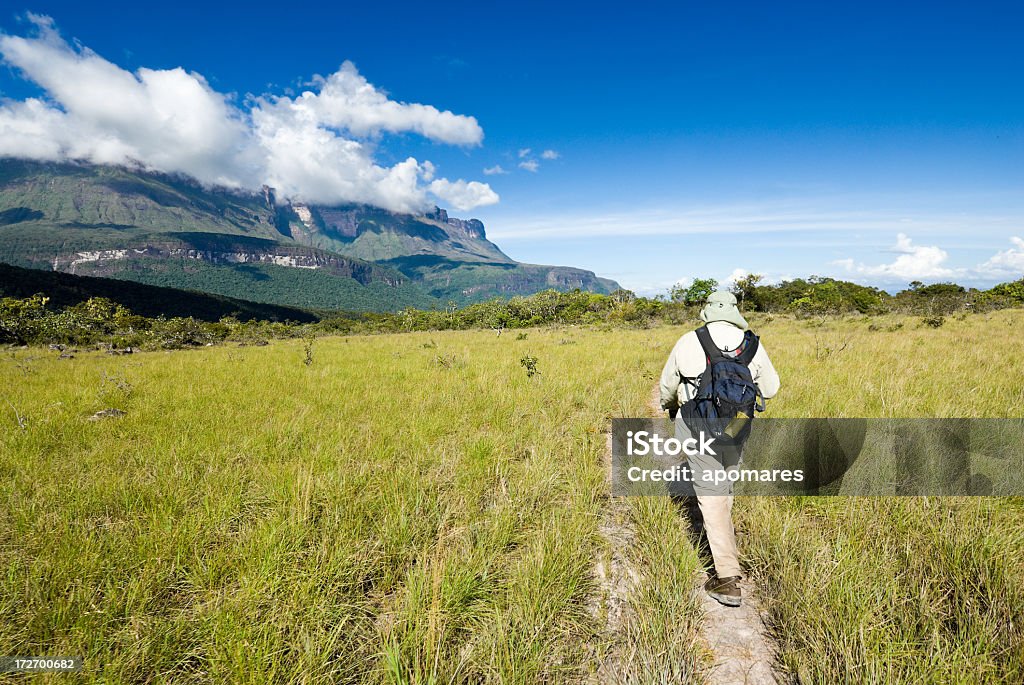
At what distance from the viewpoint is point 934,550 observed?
274 centimetres

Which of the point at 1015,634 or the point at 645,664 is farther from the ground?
the point at 1015,634

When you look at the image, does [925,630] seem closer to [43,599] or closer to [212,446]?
[43,599]

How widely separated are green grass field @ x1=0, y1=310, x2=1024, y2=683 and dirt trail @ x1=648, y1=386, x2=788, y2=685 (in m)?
0.10

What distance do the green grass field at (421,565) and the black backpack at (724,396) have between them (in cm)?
91

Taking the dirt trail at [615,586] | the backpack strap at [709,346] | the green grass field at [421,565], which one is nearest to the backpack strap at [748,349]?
the backpack strap at [709,346]

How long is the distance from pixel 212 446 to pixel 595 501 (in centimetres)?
461

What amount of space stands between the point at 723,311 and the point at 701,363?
0.48 meters

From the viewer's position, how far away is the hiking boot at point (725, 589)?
264 centimetres

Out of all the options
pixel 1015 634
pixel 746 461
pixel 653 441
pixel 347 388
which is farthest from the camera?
pixel 347 388

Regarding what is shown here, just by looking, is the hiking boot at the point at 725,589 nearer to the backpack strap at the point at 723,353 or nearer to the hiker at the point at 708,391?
the hiker at the point at 708,391

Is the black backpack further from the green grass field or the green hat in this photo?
the green grass field

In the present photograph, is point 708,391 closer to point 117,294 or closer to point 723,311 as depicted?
point 723,311

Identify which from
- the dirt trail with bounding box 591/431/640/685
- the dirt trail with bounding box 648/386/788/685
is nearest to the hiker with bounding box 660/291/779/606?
the dirt trail with bounding box 648/386/788/685

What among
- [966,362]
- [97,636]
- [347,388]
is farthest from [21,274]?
[966,362]
